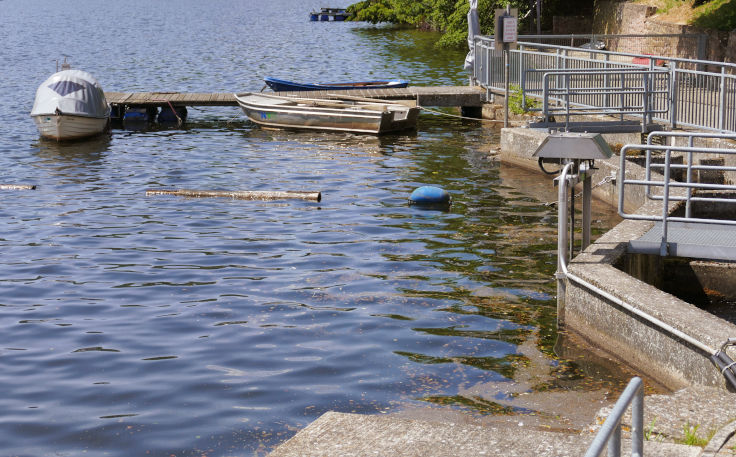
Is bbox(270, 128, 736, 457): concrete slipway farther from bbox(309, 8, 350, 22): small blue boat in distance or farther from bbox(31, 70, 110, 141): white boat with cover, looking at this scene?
bbox(309, 8, 350, 22): small blue boat in distance

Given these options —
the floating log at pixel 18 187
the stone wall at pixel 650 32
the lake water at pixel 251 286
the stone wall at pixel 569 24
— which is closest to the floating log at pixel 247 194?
the lake water at pixel 251 286

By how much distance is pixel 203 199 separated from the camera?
18562 mm

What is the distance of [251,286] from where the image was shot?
12898 millimetres

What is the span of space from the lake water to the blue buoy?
51cm

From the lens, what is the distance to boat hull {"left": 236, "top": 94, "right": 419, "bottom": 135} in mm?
25688

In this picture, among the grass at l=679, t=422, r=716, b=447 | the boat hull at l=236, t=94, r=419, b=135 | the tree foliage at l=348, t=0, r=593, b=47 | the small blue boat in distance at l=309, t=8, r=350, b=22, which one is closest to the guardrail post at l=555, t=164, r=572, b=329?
the grass at l=679, t=422, r=716, b=447

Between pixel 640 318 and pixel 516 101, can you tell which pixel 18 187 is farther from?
pixel 640 318

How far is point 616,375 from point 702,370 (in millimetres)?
1181

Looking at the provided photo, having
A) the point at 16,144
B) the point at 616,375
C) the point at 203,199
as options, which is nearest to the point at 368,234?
the point at 203,199

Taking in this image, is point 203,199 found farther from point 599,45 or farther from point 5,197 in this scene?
point 599,45

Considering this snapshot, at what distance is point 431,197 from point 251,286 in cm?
537

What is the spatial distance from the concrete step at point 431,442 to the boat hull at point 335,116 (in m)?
19.1

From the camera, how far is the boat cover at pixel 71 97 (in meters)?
25.8

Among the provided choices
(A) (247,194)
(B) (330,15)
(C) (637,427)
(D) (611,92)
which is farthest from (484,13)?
(B) (330,15)
